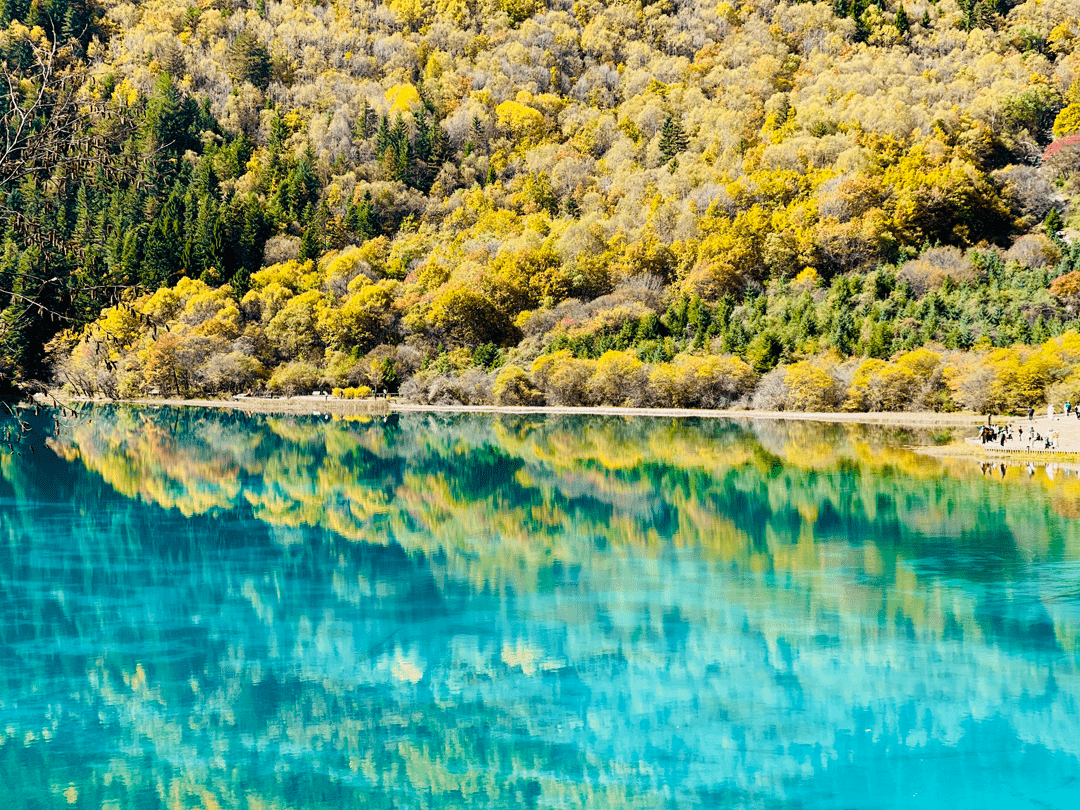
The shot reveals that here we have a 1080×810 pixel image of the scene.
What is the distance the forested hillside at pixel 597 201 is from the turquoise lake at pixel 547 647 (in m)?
20.9

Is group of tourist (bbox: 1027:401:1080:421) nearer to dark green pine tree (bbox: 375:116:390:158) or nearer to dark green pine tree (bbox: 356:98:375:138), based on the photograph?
dark green pine tree (bbox: 375:116:390:158)

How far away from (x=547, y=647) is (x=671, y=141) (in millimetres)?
109183

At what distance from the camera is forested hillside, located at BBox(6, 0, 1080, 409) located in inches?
2803

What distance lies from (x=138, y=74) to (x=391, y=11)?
3837cm

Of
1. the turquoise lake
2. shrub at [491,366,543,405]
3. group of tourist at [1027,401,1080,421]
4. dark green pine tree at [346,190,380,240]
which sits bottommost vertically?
the turquoise lake

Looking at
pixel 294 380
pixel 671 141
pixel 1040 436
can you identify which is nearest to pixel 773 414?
pixel 1040 436

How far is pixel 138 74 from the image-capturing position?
134625 mm

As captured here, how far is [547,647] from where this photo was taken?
51.2ft

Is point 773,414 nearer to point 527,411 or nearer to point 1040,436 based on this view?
point 527,411

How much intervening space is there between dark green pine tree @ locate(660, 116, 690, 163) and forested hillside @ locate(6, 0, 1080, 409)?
0.38 meters

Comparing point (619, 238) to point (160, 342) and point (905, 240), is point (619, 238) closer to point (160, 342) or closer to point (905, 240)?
point (905, 240)

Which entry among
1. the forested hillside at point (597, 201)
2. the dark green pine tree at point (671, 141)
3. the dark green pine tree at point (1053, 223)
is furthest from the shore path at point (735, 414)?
the dark green pine tree at point (671, 141)

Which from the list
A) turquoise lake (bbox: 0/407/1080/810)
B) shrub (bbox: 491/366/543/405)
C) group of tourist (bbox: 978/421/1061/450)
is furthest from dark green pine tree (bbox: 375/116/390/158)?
turquoise lake (bbox: 0/407/1080/810)

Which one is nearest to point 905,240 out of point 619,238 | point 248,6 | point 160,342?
point 619,238
